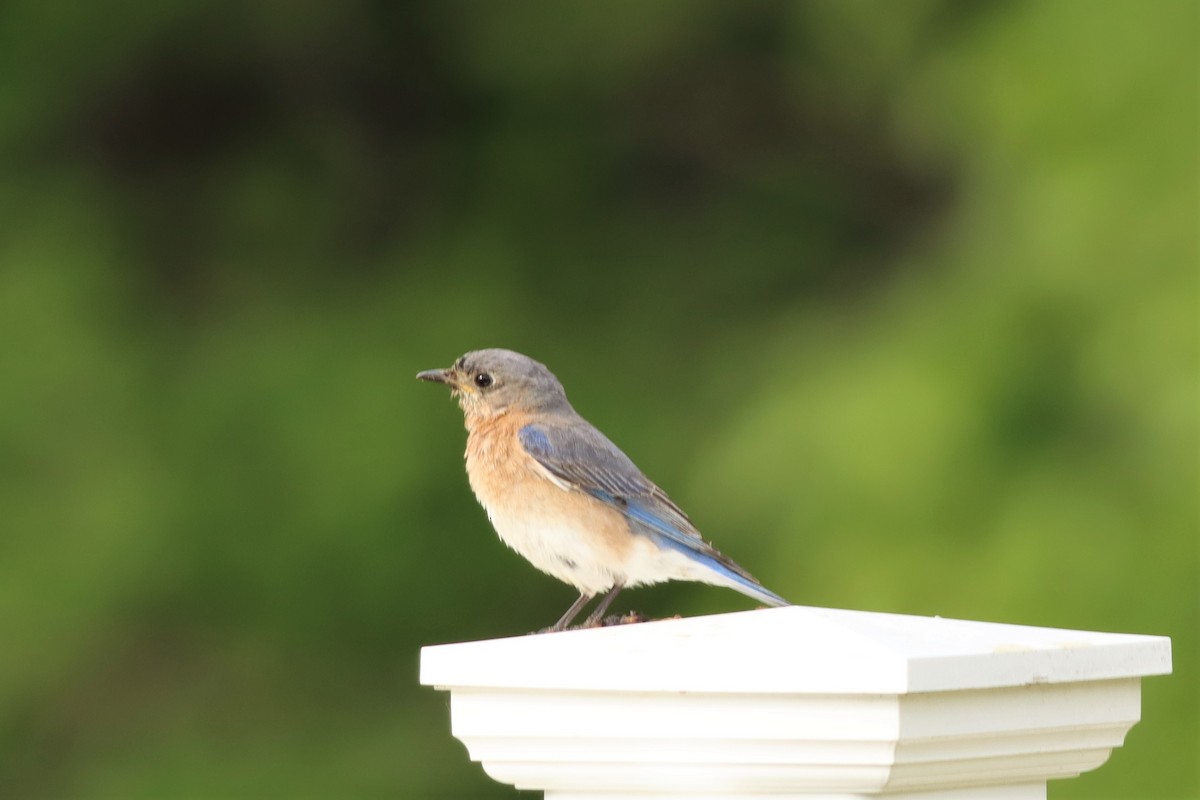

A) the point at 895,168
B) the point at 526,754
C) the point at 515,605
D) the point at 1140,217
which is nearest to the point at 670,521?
the point at 526,754

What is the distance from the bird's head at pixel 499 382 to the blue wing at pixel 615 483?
8 cm

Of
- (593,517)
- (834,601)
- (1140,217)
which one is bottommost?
→ (593,517)

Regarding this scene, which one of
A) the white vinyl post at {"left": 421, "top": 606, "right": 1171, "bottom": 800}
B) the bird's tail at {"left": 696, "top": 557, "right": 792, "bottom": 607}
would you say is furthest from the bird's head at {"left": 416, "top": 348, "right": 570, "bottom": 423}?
the white vinyl post at {"left": 421, "top": 606, "right": 1171, "bottom": 800}

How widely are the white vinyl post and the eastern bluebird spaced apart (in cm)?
140

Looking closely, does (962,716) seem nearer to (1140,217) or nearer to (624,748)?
(624,748)

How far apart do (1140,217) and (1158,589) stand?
1.17 meters

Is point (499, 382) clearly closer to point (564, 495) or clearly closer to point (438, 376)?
point (438, 376)

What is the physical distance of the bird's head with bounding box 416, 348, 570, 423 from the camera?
13.0 feet

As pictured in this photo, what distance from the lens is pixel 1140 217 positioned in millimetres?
5645

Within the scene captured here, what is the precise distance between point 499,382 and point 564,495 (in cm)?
39

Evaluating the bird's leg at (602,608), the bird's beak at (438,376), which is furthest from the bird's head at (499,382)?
the bird's leg at (602,608)

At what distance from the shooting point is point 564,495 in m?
3.72

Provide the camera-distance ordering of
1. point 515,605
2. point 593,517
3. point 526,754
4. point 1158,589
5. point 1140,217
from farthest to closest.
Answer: point 515,605
point 1140,217
point 1158,589
point 593,517
point 526,754

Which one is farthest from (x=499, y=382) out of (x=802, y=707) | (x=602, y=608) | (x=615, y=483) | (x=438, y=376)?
(x=802, y=707)
